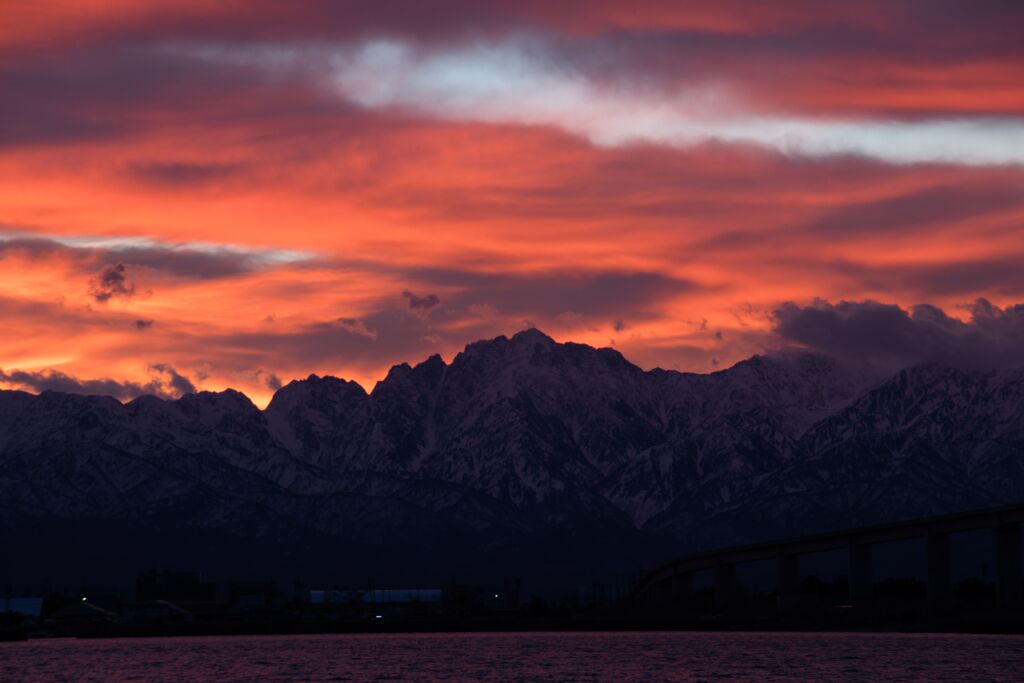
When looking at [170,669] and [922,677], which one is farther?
[170,669]

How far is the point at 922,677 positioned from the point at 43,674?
93625mm

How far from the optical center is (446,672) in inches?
7087

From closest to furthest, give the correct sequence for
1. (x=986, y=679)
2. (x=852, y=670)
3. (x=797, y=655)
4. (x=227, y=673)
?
(x=986, y=679), (x=852, y=670), (x=227, y=673), (x=797, y=655)

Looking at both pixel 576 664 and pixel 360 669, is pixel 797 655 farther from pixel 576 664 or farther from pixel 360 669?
pixel 360 669

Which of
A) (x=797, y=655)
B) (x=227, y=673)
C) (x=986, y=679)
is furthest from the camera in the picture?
(x=797, y=655)

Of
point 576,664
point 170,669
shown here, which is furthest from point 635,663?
point 170,669

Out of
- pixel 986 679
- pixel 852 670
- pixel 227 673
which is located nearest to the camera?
pixel 986 679

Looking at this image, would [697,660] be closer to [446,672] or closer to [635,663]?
[635,663]

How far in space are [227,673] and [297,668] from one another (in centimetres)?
1079

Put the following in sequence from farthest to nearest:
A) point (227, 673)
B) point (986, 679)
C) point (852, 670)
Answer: point (227, 673) < point (852, 670) < point (986, 679)

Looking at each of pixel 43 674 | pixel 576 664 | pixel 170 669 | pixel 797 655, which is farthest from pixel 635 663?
pixel 43 674

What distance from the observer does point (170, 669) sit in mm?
196500

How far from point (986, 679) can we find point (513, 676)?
44584mm

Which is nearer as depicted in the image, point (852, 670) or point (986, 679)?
point (986, 679)
